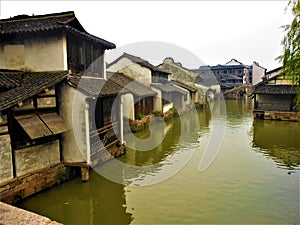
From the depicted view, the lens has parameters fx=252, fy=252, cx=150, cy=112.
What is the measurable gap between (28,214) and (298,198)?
373 inches

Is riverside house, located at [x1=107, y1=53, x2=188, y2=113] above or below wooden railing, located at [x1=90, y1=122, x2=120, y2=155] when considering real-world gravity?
above

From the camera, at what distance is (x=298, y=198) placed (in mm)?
9367

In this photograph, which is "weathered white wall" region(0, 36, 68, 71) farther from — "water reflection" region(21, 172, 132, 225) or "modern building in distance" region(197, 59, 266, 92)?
"modern building in distance" region(197, 59, 266, 92)

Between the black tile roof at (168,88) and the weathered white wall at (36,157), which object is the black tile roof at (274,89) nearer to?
the black tile roof at (168,88)

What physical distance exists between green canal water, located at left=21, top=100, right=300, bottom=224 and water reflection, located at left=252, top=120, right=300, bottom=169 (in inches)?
4.2

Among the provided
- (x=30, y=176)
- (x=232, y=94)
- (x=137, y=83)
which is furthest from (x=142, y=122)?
(x=232, y=94)

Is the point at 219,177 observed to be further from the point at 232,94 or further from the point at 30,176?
the point at 232,94

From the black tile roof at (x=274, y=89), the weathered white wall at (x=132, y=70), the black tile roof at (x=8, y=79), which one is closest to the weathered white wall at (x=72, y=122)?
the black tile roof at (x=8, y=79)

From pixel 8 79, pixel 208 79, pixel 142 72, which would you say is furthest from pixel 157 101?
pixel 208 79

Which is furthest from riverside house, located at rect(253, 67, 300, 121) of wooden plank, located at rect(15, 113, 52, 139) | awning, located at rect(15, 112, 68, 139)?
wooden plank, located at rect(15, 113, 52, 139)

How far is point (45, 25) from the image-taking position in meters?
11.3

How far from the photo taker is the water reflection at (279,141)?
46.1 feet

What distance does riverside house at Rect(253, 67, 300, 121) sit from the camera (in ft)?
89.3

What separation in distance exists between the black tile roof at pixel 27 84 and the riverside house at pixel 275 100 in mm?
23841
